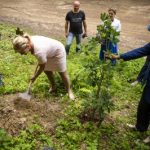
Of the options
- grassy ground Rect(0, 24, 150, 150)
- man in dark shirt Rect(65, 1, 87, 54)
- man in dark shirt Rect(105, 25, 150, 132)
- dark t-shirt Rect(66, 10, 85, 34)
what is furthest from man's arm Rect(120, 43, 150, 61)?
dark t-shirt Rect(66, 10, 85, 34)

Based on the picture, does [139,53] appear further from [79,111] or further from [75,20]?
[75,20]

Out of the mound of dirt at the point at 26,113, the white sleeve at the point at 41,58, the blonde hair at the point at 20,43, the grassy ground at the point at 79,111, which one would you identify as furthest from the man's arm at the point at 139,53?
the mound of dirt at the point at 26,113

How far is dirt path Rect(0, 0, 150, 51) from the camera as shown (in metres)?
13.6

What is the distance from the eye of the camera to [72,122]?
20.9 ft

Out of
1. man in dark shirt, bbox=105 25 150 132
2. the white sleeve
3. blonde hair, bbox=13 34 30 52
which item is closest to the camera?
man in dark shirt, bbox=105 25 150 132

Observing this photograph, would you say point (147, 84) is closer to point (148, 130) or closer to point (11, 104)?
point (148, 130)

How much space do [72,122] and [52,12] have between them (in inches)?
437

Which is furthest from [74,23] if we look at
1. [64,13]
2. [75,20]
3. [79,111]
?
[64,13]

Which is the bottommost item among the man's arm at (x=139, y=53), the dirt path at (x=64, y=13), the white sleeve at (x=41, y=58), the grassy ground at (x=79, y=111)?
the grassy ground at (x=79, y=111)

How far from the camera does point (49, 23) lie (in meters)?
14.9

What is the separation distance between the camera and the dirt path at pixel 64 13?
13.6 m

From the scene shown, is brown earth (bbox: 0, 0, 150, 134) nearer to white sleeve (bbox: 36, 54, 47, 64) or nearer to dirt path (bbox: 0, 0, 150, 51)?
dirt path (bbox: 0, 0, 150, 51)

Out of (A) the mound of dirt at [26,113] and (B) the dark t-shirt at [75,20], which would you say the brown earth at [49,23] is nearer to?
(A) the mound of dirt at [26,113]

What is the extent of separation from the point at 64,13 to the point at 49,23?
190 centimetres
